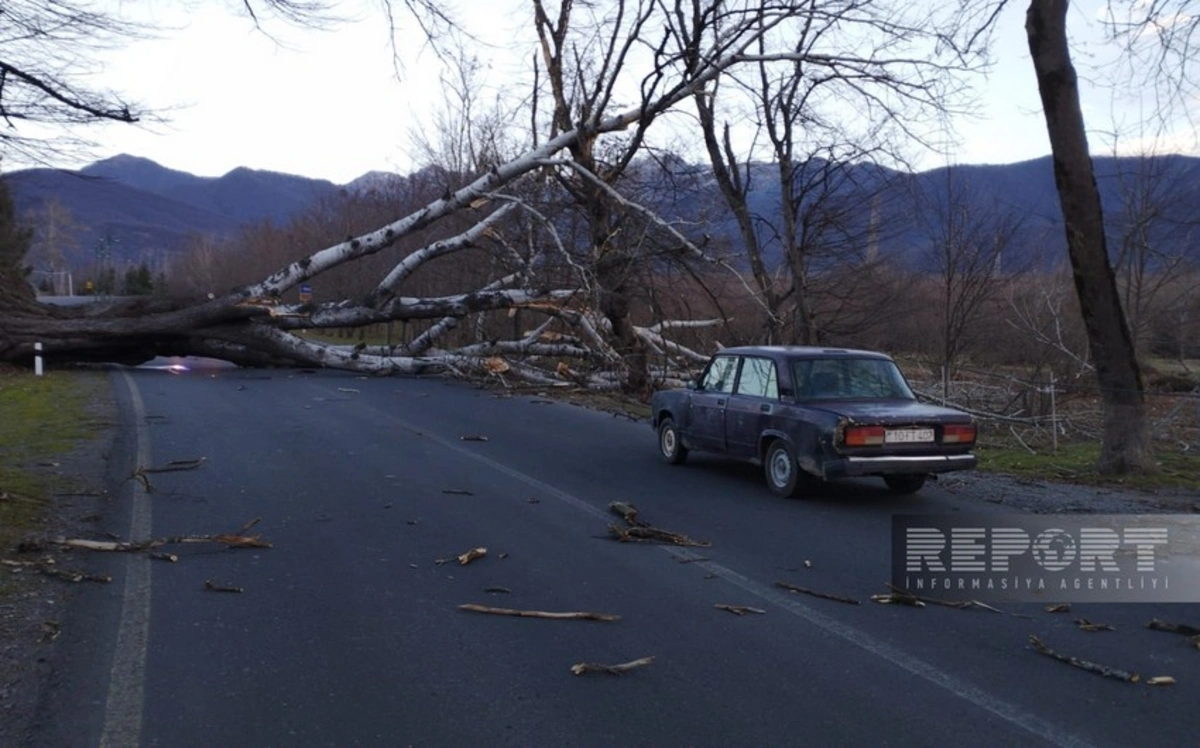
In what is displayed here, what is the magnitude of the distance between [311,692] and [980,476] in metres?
9.29

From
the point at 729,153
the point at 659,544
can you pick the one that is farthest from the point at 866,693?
the point at 729,153

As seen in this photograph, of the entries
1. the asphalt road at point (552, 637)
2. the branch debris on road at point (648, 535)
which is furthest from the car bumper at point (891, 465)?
the branch debris on road at point (648, 535)

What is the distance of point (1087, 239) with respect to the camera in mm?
13055

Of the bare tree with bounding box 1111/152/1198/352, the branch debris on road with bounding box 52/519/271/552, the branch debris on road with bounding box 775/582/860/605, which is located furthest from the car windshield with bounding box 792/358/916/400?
the bare tree with bounding box 1111/152/1198/352

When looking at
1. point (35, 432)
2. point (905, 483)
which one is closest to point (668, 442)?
point (905, 483)

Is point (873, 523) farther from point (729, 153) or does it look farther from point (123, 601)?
point (729, 153)

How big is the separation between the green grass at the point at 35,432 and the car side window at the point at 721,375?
694 cm

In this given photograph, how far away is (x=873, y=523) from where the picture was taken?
988 centimetres

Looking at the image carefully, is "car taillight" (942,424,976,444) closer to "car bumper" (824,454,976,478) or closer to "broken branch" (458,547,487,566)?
"car bumper" (824,454,976,478)

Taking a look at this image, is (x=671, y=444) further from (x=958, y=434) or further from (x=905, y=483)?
(x=958, y=434)

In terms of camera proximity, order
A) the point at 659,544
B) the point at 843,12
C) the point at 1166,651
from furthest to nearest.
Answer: the point at 843,12 → the point at 659,544 → the point at 1166,651

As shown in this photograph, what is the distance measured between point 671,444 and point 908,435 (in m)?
3.60

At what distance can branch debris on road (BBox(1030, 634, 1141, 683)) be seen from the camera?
576 centimetres

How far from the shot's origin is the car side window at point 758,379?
11.8 meters
